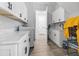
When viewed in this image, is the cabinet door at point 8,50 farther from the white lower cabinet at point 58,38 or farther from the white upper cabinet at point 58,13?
the white lower cabinet at point 58,38

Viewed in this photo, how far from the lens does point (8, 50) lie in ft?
3.43

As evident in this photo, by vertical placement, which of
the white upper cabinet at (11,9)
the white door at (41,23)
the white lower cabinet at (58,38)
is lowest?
the white lower cabinet at (58,38)

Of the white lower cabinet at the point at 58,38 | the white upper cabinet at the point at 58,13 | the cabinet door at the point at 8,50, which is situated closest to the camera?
the cabinet door at the point at 8,50

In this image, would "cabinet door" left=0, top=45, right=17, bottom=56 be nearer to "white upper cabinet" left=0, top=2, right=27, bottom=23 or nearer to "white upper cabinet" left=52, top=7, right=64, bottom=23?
"white upper cabinet" left=0, top=2, right=27, bottom=23

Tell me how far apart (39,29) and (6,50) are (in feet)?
2.08

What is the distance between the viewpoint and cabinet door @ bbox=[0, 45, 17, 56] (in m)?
1.02

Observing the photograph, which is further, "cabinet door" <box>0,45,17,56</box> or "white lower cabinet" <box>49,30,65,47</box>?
"white lower cabinet" <box>49,30,65,47</box>

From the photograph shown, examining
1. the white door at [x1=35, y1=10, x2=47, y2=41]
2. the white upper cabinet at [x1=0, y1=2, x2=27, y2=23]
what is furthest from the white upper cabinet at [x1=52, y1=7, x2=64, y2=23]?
the white upper cabinet at [x1=0, y1=2, x2=27, y2=23]

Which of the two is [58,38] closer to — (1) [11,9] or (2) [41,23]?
(2) [41,23]

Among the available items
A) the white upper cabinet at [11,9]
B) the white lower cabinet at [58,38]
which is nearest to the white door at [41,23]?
the white upper cabinet at [11,9]

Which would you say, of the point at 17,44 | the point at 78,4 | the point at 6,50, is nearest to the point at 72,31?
the point at 78,4

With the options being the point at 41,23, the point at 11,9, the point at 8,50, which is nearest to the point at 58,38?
the point at 41,23

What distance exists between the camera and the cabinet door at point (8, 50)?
1.02 metres

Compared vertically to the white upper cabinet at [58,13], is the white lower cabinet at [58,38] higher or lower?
lower
